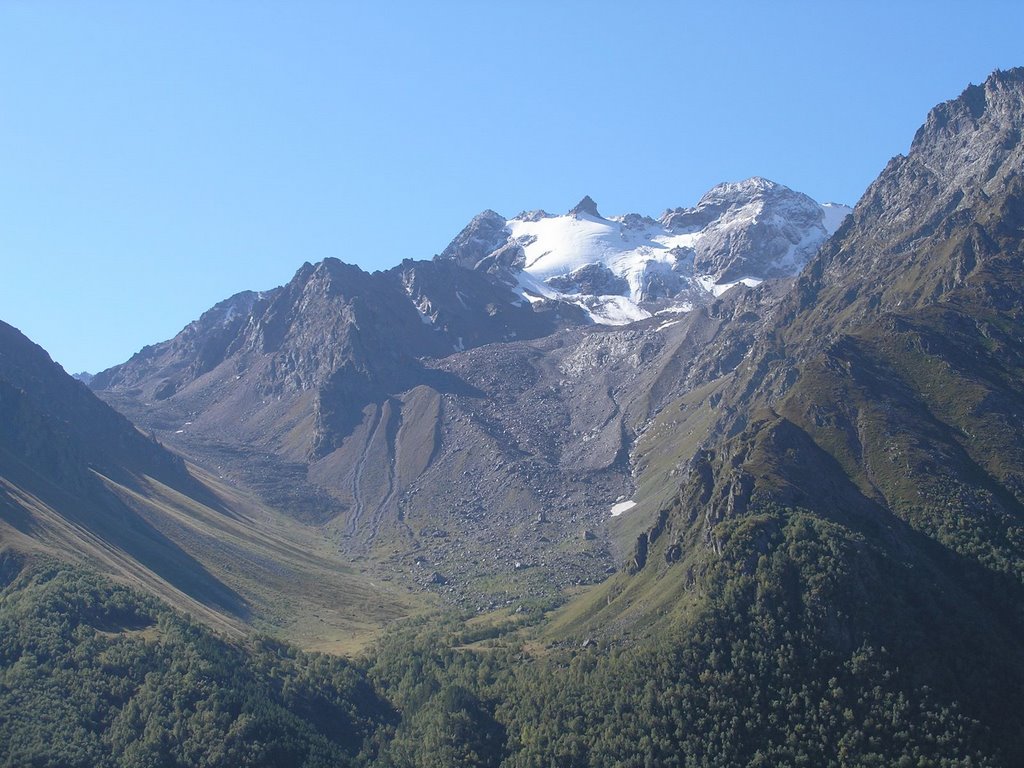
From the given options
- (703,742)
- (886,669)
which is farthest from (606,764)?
(886,669)

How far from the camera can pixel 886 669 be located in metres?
194

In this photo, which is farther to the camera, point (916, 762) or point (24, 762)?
point (24, 762)

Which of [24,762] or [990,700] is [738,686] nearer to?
[990,700]

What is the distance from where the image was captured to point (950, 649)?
19925cm

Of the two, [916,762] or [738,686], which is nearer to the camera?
[916,762]

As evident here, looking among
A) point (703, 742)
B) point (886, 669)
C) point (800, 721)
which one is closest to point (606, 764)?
point (703, 742)

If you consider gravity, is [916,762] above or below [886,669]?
below

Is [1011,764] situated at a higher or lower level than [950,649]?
lower

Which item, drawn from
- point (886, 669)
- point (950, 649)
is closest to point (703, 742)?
point (886, 669)

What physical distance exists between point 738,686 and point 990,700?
134 feet

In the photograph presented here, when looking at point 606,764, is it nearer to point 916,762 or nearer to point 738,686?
point 738,686

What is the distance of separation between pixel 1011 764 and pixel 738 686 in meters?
44.4

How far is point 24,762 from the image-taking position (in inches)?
7756

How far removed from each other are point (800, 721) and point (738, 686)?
12830 millimetres
